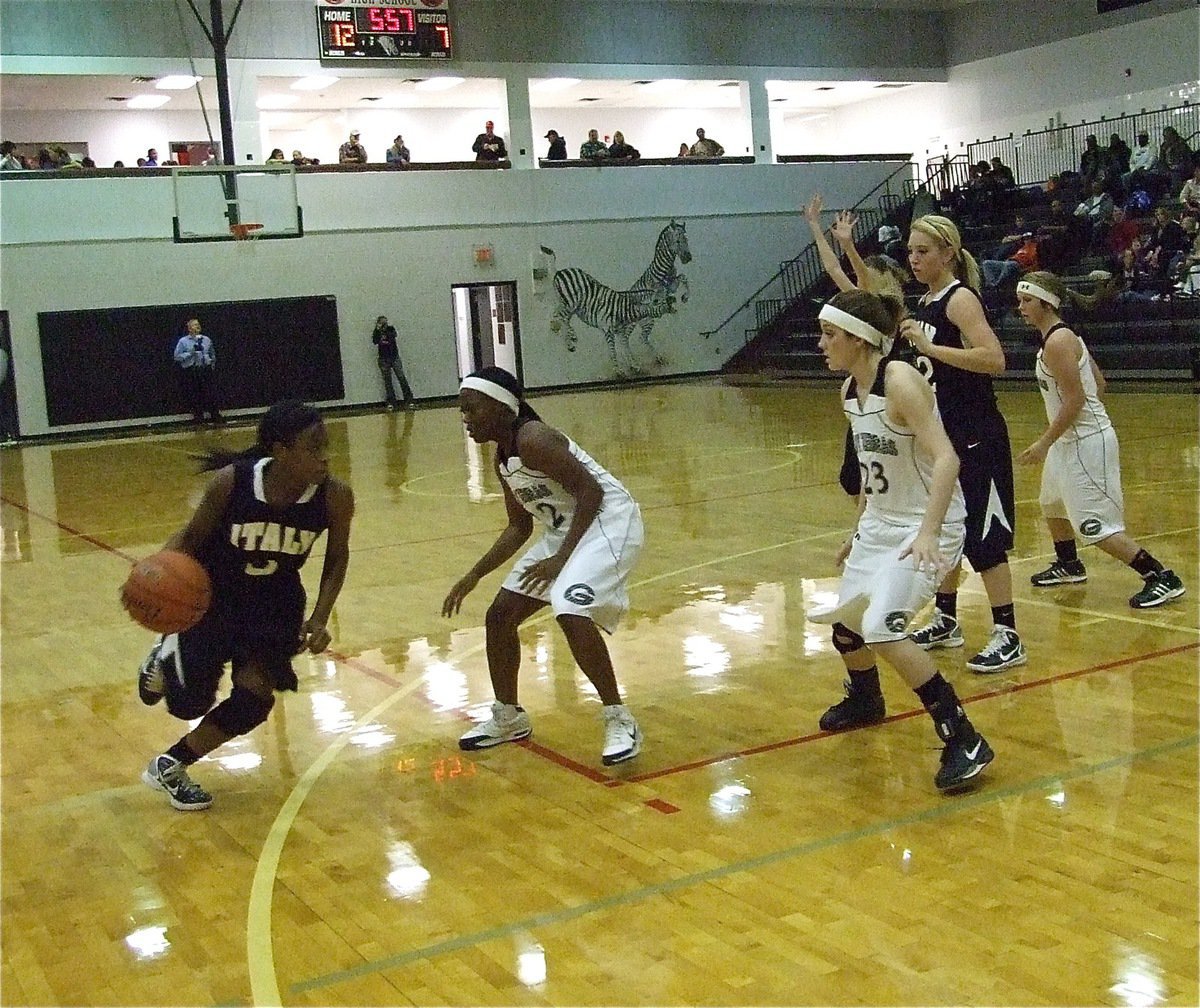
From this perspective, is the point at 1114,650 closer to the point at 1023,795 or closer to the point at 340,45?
the point at 1023,795

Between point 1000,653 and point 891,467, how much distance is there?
5.37ft

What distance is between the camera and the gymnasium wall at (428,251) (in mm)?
23359

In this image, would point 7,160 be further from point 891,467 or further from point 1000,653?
point 891,467

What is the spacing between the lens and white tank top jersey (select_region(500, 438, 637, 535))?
5.20 m

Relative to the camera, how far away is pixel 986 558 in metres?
6.08

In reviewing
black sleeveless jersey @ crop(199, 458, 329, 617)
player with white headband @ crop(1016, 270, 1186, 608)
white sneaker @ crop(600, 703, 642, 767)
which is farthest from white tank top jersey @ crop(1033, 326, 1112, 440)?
black sleeveless jersey @ crop(199, 458, 329, 617)

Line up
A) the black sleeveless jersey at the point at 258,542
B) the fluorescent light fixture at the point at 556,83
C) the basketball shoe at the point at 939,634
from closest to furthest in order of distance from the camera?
the black sleeveless jersey at the point at 258,542 < the basketball shoe at the point at 939,634 < the fluorescent light fixture at the point at 556,83

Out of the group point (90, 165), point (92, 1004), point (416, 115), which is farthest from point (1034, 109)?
point (92, 1004)

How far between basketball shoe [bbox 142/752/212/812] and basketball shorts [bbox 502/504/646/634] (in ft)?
4.31

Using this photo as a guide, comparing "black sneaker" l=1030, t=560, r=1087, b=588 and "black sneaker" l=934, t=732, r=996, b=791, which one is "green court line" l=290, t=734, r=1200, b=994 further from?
"black sneaker" l=1030, t=560, r=1087, b=588

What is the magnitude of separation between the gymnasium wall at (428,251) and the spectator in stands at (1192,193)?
10.2 m

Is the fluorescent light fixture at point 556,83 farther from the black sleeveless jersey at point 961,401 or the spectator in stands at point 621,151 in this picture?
the black sleeveless jersey at point 961,401

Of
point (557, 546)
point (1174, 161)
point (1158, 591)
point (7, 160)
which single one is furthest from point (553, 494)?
point (7, 160)

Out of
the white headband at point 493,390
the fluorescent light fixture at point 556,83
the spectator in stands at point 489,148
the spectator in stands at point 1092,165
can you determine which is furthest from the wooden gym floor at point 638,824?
the fluorescent light fixture at point 556,83
